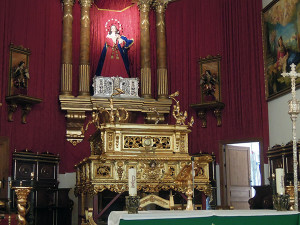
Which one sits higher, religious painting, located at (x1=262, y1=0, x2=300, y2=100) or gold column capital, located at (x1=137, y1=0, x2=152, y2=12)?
gold column capital, located at (x1=137, y1=0, x2=152, y2=12)

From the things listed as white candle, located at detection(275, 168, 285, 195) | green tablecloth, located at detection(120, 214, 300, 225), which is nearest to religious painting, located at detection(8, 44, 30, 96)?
white candle, located at detection(275, 168, 285, 195)

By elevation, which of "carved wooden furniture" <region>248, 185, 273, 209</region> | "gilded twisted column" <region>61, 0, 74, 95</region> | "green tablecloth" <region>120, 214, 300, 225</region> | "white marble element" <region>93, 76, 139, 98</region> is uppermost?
"gilded twisted column" <region>61, 0, 74, 95</region>

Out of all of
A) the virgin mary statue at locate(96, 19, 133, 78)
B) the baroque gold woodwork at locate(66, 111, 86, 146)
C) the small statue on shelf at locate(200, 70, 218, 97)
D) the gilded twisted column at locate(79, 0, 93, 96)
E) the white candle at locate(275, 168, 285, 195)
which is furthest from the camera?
the virgin mary statue at locate(96, 19, 133, 78)

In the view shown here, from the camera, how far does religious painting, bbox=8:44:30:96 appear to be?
39.9 ft

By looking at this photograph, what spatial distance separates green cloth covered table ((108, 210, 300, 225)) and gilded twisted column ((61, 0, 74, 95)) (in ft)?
31.7

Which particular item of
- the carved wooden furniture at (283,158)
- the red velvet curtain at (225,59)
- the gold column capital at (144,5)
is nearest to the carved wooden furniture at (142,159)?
the carved wooden furniture at (283,158)

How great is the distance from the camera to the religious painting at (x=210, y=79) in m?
13.5

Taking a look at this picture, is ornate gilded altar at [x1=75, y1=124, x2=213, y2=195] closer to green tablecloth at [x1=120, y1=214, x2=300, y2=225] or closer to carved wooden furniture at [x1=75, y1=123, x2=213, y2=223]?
carved wooden furniture at [x1=75, y1=123, x2=213, y2=223]

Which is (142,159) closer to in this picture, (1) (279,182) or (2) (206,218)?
(1) (279,182)

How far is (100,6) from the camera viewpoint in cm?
1502

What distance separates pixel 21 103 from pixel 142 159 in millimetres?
6274

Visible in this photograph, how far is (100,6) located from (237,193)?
24.4 ft

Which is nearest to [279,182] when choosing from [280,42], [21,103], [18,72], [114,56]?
[280,42]

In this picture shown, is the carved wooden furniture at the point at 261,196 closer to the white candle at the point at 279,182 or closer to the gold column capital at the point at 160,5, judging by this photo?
the white candle at the point at 279,182
